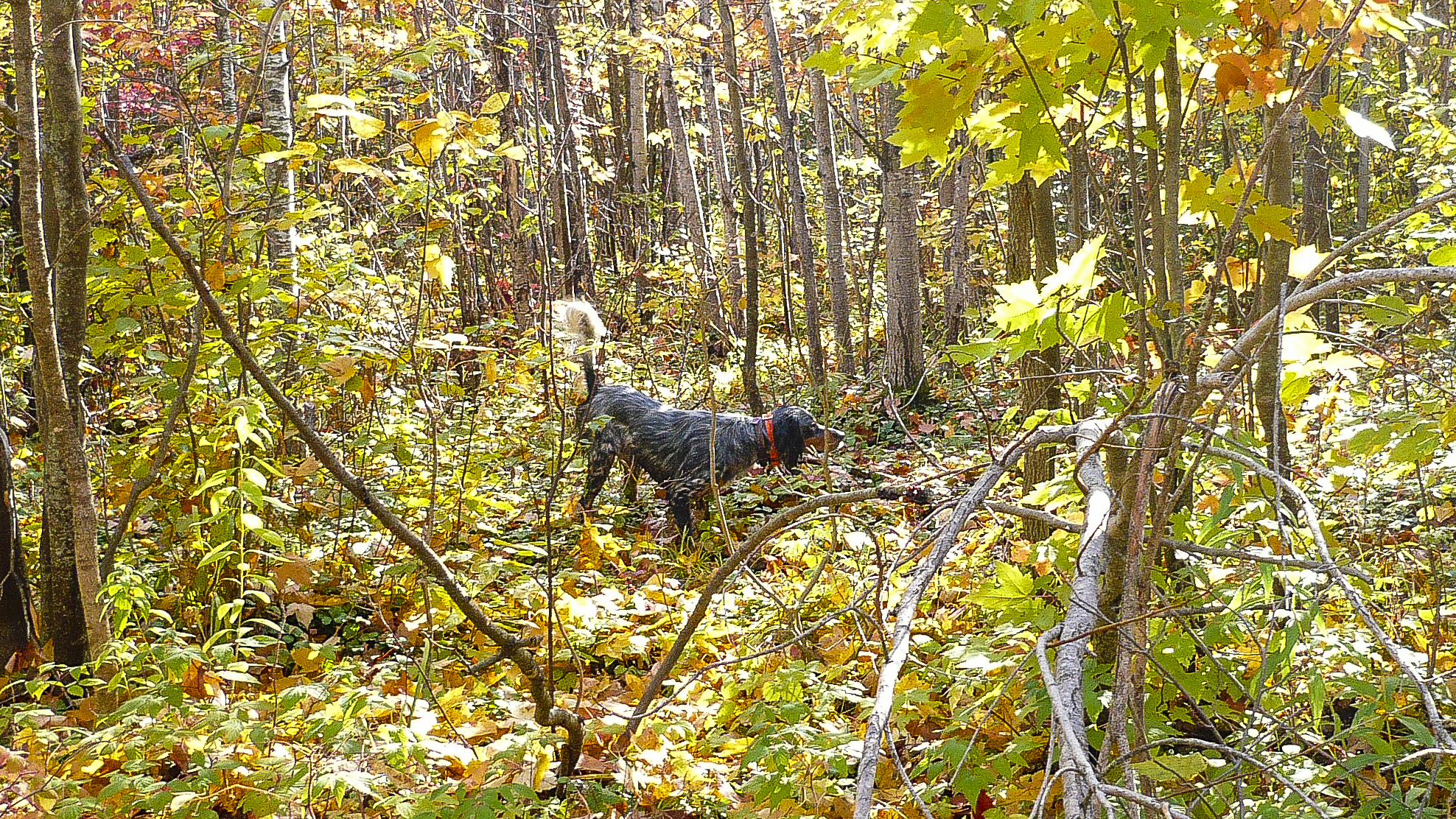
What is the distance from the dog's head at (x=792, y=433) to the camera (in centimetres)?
643

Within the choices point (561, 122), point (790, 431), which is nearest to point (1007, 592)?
point (790, 431)

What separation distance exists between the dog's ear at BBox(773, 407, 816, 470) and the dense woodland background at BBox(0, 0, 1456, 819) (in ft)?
1.41

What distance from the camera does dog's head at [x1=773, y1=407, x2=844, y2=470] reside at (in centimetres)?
643

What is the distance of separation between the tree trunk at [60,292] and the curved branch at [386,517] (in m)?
0.80

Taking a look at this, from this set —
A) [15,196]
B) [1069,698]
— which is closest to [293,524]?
[15,196]

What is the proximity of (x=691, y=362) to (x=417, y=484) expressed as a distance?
5.47 metres

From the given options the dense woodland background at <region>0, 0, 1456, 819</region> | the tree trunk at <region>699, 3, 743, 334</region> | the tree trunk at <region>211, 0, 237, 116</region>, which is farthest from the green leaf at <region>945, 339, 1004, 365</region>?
the tree trunk at <region>699, 3, 743, 334</region>

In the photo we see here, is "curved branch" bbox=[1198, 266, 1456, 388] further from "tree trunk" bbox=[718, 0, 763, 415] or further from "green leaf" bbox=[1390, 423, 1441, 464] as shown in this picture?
"tree trunk" bbox=[718, 0, 763, 415]

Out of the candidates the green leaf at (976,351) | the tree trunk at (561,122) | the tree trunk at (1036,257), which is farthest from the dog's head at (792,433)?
the green leaf at (976,351)

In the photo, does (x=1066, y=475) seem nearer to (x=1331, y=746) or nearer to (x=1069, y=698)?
(x=1069, y=698)

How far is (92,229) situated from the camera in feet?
11.3

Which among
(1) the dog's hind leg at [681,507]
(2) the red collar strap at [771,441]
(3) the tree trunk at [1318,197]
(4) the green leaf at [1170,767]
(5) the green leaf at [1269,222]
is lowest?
(1) the dog's hind leg at [681,507]

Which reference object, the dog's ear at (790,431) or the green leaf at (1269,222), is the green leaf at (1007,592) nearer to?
the green leaf at (1269,222)

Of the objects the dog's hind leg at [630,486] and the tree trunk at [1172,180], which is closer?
the tree trunk at [1172,180]
